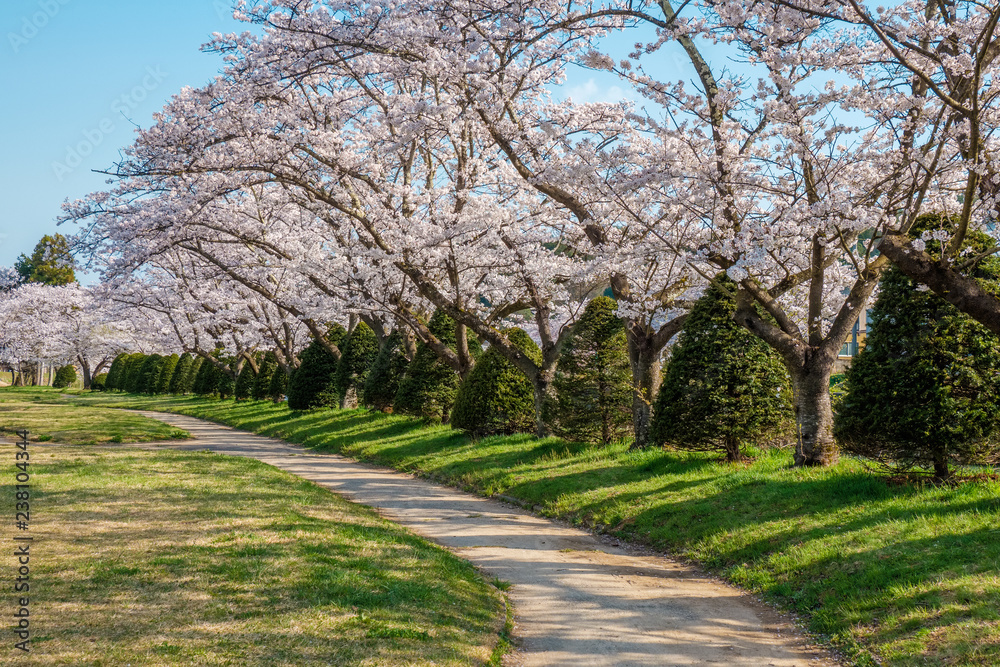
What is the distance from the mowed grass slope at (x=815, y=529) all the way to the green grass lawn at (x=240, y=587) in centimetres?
276

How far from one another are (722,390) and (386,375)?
13262mm

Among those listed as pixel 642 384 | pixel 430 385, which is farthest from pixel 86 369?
pixel 642 384

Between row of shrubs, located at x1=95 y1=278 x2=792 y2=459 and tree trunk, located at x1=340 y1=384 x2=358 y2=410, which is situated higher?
row of shrubs, located at x1=95 y1=278 x2=792 y2=459

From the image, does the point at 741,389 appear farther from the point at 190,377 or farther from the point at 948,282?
the point at 190,377

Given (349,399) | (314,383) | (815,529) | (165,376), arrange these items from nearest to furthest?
(815,529)
(349,399)
(314,383)
(165,376)

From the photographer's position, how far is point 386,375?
22.1 meters

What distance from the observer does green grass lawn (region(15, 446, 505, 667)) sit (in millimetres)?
4500

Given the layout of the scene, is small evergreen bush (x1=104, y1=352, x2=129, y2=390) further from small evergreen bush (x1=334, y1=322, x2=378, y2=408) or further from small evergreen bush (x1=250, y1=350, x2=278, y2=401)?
small evergreen bush (x1=334, y1=322, x2=378, y2=408)

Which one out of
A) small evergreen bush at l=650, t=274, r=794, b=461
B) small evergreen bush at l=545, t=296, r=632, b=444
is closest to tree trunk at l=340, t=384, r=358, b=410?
small evergreen bush at l=545, t=296, r=632, b=444

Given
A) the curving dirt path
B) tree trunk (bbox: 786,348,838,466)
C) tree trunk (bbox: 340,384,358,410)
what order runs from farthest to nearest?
tree trunk (bbox: 340,384,358,410), tree trunk (bbox: 786,348,838,466), the curving dirt path

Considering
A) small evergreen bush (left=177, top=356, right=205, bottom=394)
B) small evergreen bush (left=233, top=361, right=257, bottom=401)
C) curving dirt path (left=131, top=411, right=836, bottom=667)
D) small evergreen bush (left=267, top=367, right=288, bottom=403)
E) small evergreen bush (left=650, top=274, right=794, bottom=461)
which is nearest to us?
curving dirt path (left=131, top=411, right=836, bottom=667)

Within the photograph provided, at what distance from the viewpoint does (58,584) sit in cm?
550

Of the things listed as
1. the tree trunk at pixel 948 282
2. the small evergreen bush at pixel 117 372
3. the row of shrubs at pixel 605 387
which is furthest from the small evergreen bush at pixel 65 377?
the tree trunk at pixel 948 282

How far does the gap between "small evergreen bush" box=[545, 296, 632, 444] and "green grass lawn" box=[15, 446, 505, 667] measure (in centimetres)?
538
